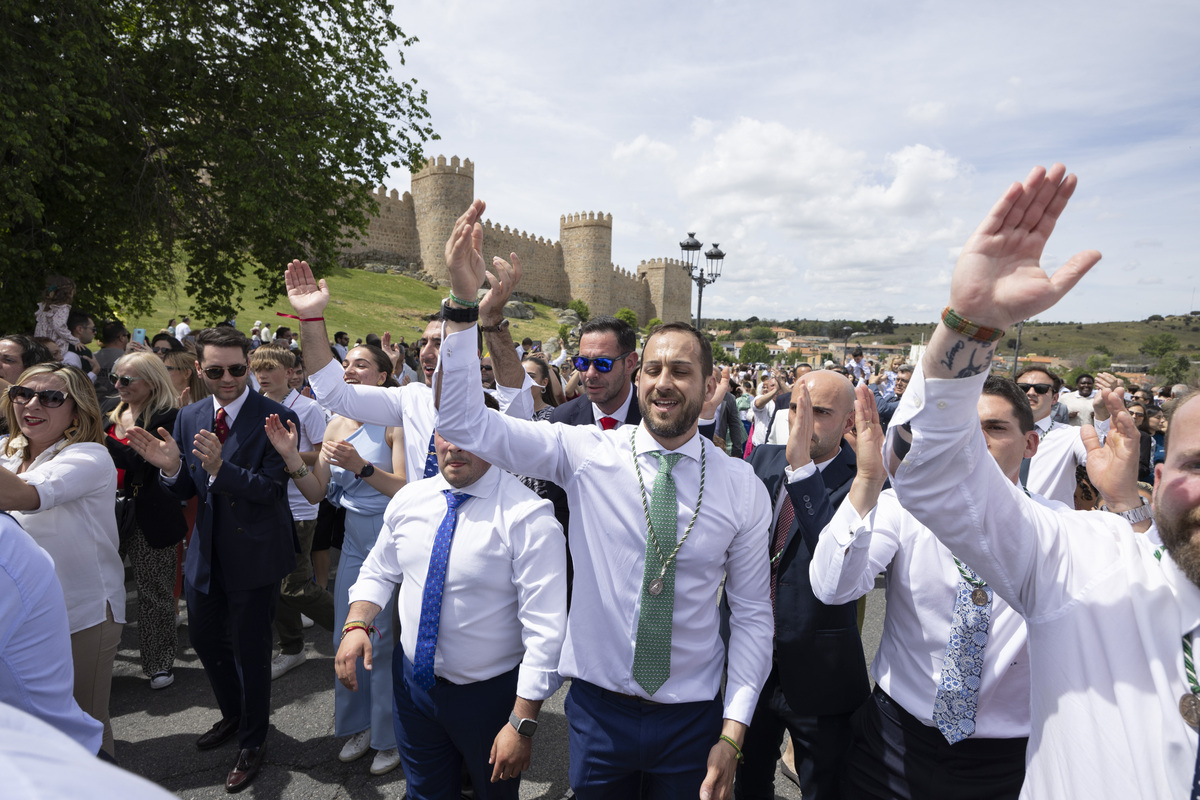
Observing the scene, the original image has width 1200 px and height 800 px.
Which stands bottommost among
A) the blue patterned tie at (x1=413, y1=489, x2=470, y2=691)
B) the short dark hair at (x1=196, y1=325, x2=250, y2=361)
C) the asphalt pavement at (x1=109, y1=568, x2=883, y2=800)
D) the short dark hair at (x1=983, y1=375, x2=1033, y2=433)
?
the asphalt pavement at (x1=109, y1=568, x2=883, y2=800)

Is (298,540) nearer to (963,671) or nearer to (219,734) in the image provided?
(219,734)

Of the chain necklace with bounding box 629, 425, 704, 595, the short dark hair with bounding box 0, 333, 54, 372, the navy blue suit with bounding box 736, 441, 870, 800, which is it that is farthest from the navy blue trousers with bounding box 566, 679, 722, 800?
the short dark hair with bounding box 0, 333, 54, 372

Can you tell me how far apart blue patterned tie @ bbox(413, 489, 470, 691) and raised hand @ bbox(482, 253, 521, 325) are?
2.89 ft

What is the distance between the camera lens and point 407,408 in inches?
139

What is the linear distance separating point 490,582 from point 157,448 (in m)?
1.92

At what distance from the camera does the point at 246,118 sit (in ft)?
34.0

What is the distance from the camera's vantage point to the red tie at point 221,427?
11.1ft

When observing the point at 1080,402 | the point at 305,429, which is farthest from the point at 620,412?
the point at 1080,402

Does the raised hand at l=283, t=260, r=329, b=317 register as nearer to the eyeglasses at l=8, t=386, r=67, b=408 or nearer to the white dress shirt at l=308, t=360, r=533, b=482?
the white dress shirt at l=308, t=360, r=533, b=482

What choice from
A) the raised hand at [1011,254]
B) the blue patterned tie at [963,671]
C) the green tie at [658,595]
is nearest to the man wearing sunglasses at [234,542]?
the green tie at [658,595]

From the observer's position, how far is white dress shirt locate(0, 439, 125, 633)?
2.75 m

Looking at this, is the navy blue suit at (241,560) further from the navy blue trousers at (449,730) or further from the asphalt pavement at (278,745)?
the navy blue trousers at (449,730)

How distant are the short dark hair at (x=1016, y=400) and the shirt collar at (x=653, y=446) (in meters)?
1.17

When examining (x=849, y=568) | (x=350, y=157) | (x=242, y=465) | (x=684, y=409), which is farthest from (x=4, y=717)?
(x=350, y=157)
